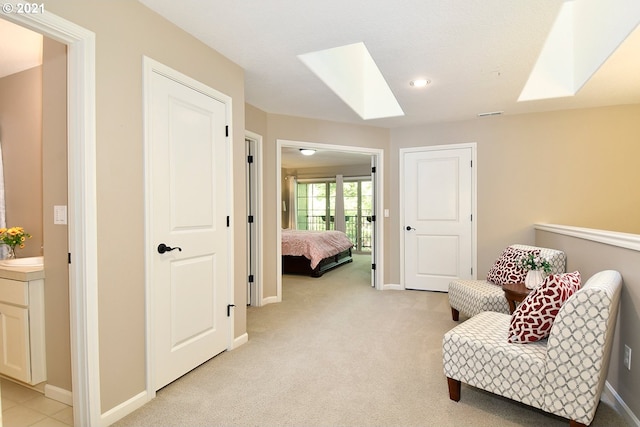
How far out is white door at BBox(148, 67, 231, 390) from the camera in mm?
2137

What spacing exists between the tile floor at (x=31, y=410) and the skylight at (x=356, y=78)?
284 centimetres

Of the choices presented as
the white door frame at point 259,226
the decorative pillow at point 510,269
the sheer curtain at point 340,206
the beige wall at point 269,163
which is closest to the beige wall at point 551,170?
the beige wall at point 269,163

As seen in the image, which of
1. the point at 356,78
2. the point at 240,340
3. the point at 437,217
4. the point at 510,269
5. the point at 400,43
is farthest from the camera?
the point at 437,217

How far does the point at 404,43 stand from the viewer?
2484 millimetres

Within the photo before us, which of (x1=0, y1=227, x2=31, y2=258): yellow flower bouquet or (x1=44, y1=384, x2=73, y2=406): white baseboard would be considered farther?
(x1=0, y1=227, x2=31, y2=258): yellow flower bouquet

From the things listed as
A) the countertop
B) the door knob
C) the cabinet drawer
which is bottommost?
the cabinet drawer

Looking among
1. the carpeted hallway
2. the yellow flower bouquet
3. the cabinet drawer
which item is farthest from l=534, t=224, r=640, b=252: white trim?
the yellow flower bouquet

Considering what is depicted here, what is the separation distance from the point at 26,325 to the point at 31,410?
489 mm

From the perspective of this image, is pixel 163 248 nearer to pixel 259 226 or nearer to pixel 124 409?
pixel 124 409

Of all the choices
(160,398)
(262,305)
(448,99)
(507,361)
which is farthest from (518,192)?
(160,398)

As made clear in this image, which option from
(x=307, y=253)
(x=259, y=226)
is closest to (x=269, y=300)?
(x=259, y=226)

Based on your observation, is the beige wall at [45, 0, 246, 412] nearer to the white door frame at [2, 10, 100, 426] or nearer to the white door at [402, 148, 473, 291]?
the white door frame at [2, 10, 100, 426]

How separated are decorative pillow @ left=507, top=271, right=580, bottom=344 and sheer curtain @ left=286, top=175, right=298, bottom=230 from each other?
25.4 ft

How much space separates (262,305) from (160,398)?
2.06 m
